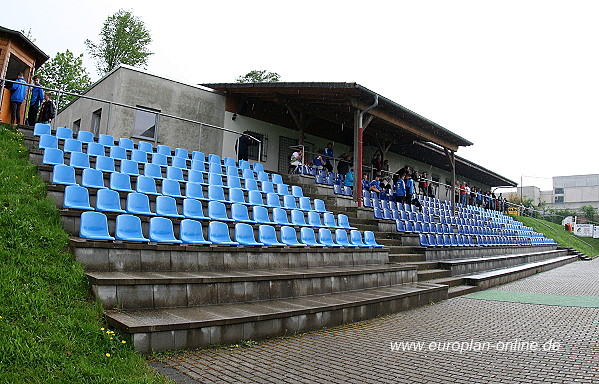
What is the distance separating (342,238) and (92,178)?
5158mm

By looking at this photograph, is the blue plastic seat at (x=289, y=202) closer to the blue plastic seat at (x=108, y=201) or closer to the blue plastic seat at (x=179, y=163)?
the blue plastic seat at (x=179, y=163)

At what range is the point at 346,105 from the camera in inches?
554

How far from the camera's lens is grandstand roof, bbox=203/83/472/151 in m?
13.2

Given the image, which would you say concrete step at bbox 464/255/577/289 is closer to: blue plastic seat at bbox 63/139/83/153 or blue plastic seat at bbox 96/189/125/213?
blue plastic seat at bbox 96/189/125/213

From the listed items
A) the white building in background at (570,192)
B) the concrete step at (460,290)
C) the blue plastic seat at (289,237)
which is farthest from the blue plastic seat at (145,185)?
the white building in background at (570,192)

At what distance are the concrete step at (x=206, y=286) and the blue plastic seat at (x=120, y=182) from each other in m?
2.60

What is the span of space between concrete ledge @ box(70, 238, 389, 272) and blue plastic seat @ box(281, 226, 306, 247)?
24cm

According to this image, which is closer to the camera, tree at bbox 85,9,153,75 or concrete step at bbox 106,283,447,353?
concrete step at bbox 106,283,447,353

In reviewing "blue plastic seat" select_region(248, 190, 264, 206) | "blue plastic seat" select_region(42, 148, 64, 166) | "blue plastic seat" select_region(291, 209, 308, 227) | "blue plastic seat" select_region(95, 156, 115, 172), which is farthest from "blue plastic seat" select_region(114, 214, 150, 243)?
"blue plastic seat" select_region(291, 209, 308, 227)

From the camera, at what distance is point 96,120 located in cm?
1504

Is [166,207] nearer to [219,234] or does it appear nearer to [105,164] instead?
[219,234]

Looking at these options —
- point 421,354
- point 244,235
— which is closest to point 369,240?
point 244,235

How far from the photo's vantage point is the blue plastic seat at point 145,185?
753 cm

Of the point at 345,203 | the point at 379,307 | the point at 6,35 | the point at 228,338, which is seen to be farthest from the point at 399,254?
the point at 6,35
